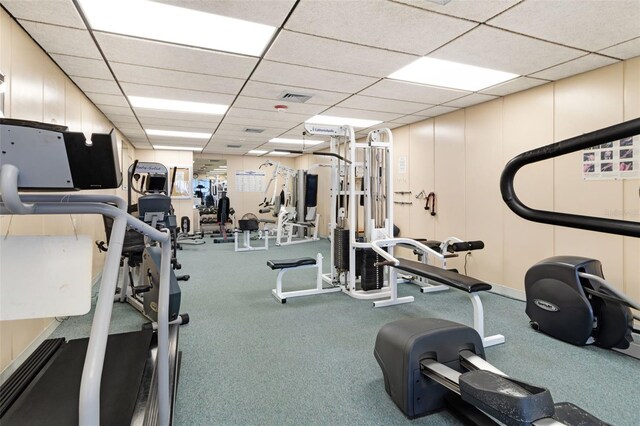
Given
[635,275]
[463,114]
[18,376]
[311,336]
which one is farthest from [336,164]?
[18,376]

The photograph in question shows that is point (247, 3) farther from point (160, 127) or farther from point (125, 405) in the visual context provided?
point (160, 127)

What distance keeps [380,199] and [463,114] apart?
69.1 inches

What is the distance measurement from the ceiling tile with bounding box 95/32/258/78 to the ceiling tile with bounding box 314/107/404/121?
1754 mm

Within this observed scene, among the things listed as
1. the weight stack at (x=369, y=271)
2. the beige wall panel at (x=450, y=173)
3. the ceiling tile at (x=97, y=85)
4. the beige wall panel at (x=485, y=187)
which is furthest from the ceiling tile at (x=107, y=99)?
the beige wall panel at (x=485, y=187)

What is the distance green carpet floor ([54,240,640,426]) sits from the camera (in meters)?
1.90

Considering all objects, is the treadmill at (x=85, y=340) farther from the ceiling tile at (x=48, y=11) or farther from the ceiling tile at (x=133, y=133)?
the ceiling tile at (x=133, y=133)

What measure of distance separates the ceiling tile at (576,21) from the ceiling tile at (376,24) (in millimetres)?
325

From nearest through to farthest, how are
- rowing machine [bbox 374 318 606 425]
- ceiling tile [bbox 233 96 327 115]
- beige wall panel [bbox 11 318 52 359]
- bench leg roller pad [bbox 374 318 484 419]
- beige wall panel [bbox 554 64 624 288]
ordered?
rowing machine [bbox 374 318 606 425], bench leg roller pad [bbox 374 318 484 419], beige wall panel [bbox 11 318 52 359], beige wall panel [bbox 554 64 624 288], ceiling tile [bbox 233 96 327 115]

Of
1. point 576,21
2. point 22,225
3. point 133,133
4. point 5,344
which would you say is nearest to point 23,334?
point 5,344

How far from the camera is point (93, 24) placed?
2.34 m

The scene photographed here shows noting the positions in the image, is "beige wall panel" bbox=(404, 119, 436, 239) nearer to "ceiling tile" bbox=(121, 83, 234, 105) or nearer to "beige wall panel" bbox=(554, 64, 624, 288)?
"beige wall panel" bbox=(554, 64, 624, 288)

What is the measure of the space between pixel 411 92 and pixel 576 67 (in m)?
1.55

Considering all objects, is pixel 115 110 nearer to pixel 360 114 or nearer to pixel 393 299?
pixel 360 114

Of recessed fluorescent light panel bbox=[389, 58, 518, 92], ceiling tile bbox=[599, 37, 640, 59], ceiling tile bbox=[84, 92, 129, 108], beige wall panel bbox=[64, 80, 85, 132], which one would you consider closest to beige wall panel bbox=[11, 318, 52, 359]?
beige wall panel bbox=[64, 80, 85, 132]
